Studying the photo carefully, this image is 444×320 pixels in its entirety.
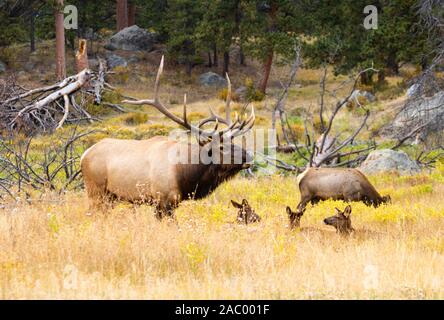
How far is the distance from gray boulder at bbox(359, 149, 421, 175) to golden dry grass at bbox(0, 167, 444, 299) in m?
4.66

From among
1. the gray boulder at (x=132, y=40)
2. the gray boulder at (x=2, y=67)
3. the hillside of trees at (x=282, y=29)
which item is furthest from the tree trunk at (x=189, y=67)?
the gray boulder at (x=2, y=67)

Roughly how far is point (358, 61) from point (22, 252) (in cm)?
2670

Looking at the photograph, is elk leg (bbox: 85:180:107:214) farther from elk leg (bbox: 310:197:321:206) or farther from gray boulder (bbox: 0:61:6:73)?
gray boulder (bbox: 0:61:6:73)

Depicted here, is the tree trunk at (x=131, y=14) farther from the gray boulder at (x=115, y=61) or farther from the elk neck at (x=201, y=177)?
the elk neck at (x=201, y=177)

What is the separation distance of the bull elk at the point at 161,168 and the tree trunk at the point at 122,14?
3421 centimetres

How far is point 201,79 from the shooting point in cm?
3850

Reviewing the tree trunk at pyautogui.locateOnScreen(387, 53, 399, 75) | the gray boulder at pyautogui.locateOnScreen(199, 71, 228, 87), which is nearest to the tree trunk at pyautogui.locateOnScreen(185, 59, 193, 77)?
the gray boulder at pyautogui.locateOnScreen(199, 71, 228, 87)

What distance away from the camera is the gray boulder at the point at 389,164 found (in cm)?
1341

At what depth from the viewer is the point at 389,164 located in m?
13.5

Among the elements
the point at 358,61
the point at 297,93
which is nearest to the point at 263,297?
the point at 358,61

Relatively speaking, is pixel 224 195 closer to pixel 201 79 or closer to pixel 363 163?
pixel 363 163

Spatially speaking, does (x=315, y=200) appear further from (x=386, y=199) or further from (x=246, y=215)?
(x=246, y=215)

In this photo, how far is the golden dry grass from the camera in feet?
16.3

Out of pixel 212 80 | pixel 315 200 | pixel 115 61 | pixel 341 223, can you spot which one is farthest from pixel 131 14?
pixel 341 223
